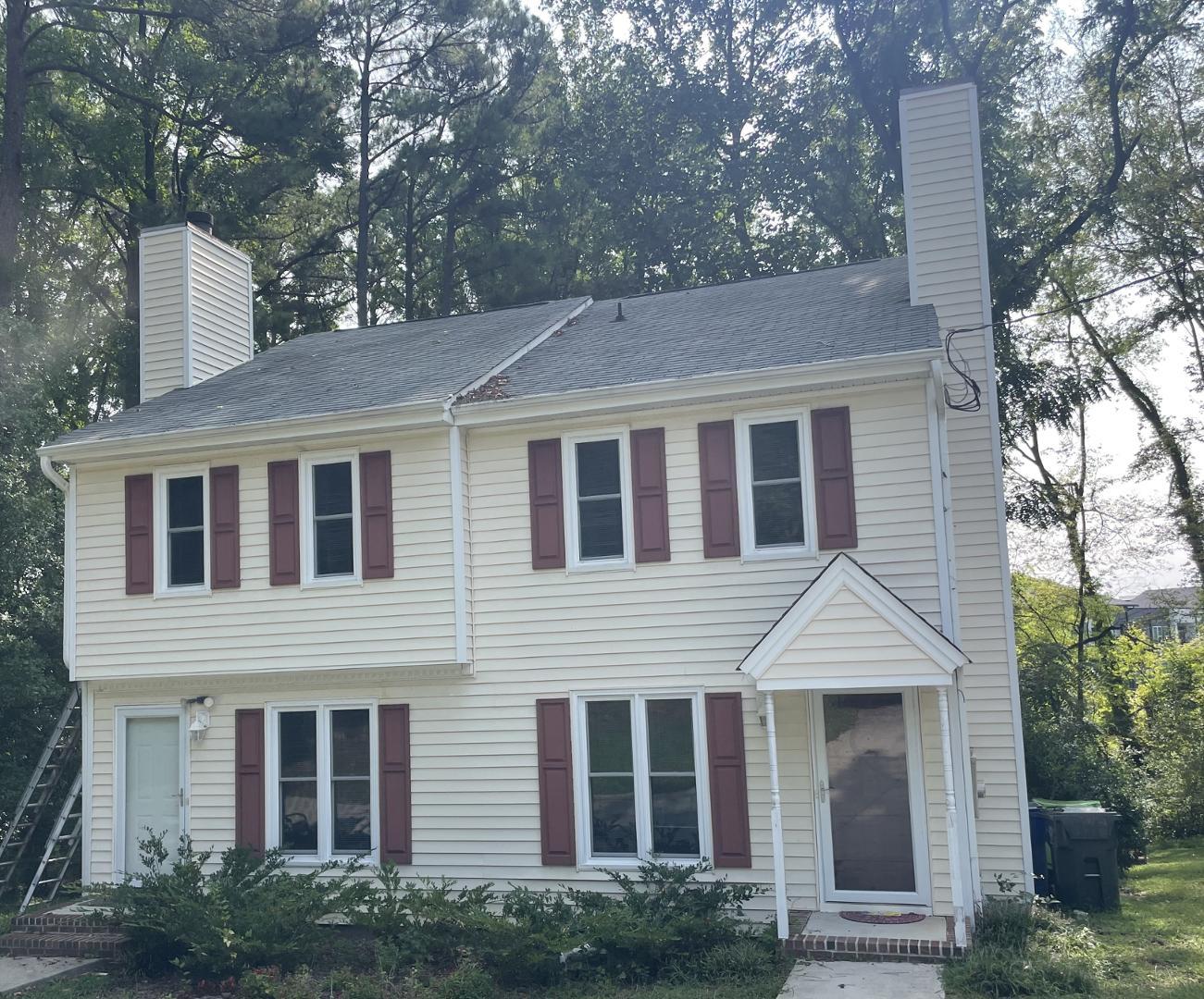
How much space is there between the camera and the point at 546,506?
1177 cm

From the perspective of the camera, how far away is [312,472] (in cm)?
1241

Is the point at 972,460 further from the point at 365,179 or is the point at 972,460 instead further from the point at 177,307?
the point at 365,179

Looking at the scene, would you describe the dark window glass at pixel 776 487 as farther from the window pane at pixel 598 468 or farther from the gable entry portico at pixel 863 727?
the window pane at pixel 598 468

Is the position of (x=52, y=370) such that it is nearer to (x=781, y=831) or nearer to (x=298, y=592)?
(x=298, y=592)

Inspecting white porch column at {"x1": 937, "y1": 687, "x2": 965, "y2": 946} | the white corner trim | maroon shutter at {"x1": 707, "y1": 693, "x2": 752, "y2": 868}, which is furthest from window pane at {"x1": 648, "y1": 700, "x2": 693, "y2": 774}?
white porch column at {"x1": 937, "y1": 687, "x2": 965, "y2": 946}

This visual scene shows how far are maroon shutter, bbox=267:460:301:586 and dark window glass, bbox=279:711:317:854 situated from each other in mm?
1602

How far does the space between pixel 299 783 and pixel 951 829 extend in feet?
22.6

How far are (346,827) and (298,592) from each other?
103 inches

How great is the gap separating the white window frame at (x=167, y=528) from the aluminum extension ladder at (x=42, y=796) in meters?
2.85

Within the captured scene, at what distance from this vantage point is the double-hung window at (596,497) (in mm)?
11625

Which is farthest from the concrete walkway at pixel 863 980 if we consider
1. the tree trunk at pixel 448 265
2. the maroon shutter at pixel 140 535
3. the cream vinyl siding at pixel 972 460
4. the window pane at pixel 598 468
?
the tree trunk at pixel 448 265

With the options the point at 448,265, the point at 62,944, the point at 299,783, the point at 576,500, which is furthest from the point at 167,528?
the point at 448,265

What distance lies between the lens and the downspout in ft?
37.9

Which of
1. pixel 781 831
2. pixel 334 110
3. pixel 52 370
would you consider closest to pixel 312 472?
pixel 781 831
